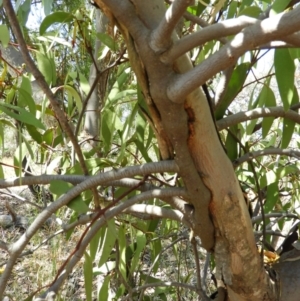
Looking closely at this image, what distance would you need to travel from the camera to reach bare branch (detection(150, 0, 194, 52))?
0.42m

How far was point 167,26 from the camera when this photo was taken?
45cm

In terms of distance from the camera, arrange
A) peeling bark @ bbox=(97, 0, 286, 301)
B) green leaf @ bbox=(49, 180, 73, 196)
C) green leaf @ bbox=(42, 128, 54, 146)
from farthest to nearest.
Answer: green leaf @ bbox=(42, 128, 54, 146)
green leaf @ bbox=(49, 180, 73, 196)
peeling bark @ bbox=(97, 0, 286, 301)

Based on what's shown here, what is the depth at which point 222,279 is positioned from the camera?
0.69 metres

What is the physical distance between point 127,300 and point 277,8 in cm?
64

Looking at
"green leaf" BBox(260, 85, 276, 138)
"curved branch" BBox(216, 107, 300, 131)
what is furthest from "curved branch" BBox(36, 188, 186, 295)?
"green leaf" BBox(260, 85, 276, 138)

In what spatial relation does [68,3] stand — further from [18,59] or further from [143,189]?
[143,189]

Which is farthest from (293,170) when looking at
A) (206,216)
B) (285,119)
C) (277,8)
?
(277,8)

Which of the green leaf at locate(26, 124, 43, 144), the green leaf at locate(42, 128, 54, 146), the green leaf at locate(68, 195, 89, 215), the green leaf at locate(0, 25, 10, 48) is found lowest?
the green leaf at locate(68, 195, 89, 215)

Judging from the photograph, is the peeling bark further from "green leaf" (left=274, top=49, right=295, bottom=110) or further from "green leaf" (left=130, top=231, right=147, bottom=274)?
"green leaf" (left=130, top=231, right=147, bottom=274)

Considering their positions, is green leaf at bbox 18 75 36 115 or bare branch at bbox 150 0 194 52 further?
green leaf at bbox 18 75 36 115

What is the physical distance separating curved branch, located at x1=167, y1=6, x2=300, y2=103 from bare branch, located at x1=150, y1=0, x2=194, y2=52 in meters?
0.04

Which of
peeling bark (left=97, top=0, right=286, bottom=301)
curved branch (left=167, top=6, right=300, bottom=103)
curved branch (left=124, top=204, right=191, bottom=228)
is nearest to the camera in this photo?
curved branch (left=167, top=6, right=300, bottom=103)

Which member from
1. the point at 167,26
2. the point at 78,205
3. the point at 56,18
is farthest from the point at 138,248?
the point at 167,26

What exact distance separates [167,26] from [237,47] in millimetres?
77
